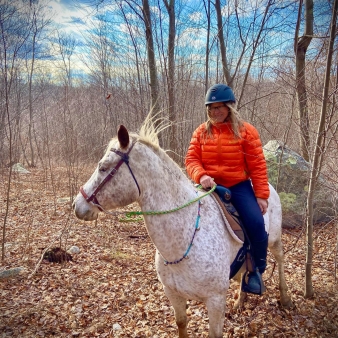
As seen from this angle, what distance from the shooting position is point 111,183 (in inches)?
77.7

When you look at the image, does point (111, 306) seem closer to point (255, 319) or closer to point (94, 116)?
point (255, 319)

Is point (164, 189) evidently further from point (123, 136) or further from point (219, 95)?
point (219, 95)

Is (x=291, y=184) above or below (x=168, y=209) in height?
below

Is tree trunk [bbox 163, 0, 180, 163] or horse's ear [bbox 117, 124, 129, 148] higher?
tree trunk [bbox 163, 0, 180, 163]

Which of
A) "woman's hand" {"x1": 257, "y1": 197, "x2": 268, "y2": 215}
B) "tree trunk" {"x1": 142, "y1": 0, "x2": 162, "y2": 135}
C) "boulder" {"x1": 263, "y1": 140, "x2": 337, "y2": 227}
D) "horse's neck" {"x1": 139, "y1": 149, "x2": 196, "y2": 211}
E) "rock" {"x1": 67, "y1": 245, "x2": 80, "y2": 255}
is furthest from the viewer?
"tree trunk" {"x1": 142, "y1": 0, "x2": 162, "y2": 135}

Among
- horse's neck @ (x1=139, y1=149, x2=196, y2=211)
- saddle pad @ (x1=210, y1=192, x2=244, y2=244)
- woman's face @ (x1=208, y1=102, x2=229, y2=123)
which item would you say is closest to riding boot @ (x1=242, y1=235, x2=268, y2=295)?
saddle pad @ (x1=210, y1=192, x2=244, y2=244)

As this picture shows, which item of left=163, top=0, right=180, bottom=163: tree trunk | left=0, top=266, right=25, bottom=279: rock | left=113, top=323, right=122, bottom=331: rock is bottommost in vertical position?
left=113, top=323, right=122, bottom=331: rock

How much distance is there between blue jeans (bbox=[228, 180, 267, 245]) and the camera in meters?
2.53

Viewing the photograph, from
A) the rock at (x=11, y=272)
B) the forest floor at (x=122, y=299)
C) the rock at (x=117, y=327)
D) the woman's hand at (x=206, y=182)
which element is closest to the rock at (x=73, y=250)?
the forest floor at (x=122, y=299)

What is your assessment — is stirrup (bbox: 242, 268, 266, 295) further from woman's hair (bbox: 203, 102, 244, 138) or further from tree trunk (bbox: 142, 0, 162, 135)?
tree trunk (bbox: 142, 0, 162, 135)

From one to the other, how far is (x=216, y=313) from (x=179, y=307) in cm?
48

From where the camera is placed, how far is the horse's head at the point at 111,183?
197cm

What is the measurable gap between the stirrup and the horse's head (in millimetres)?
1729

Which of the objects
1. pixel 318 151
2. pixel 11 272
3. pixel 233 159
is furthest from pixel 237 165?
pixel 11 272
